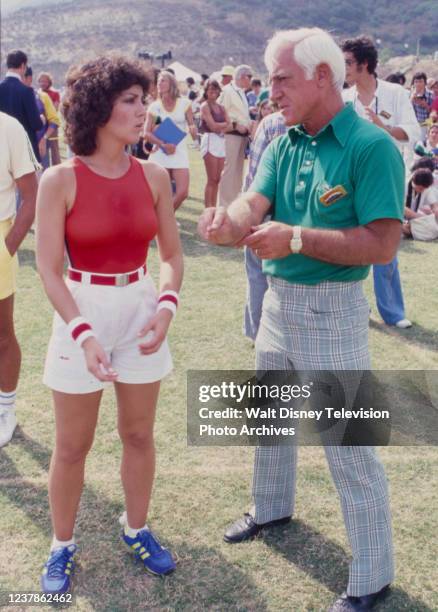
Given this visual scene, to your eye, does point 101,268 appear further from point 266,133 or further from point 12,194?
point 266,133

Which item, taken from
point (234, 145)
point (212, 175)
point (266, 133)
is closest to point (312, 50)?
point (266, 133)

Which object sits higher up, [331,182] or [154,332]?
[331,182]

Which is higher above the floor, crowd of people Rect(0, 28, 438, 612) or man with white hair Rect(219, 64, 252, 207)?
crowd of people Rect(0, 28, 438, 612)

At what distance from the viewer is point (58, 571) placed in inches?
104

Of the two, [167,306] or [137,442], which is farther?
[137,442]

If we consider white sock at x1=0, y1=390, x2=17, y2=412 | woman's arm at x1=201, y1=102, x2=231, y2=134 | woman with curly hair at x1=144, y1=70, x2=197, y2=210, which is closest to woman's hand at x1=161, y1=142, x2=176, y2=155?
woman with curly hair at x1=144, y1=70, x2=197, y2=210

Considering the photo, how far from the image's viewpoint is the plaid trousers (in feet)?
7.95

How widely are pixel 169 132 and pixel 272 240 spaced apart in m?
5.93

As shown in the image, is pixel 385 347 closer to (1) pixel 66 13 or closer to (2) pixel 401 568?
(2) pixel 401 568

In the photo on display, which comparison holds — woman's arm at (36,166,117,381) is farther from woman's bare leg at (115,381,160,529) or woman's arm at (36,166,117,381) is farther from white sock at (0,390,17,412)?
white sock at (0,390,17,412)

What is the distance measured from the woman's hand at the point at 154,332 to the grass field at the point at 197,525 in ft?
3.43

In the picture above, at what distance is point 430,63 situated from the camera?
59156 mm

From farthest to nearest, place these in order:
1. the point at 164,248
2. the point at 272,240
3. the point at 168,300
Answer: the point at 164,248 < the point at 168,300 < the point at 272,240

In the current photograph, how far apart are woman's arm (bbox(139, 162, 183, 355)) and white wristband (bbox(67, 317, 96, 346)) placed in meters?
0.21
